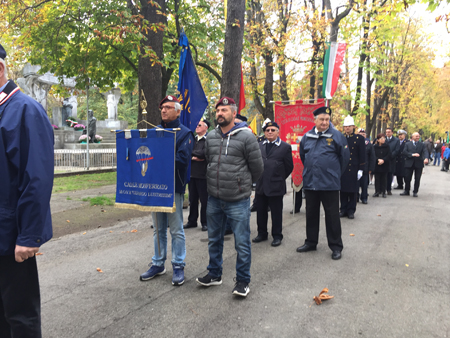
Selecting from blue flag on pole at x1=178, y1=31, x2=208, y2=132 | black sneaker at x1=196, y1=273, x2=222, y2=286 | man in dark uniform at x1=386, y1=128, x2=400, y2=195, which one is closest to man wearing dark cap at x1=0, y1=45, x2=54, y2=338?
black sneaker at x1=196, y1=273, x2=222, y2=286

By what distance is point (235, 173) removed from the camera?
362cm

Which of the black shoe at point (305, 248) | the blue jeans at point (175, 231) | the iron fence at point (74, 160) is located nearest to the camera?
the blue jeans at point (175, 231)

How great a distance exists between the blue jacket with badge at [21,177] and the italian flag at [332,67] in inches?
312

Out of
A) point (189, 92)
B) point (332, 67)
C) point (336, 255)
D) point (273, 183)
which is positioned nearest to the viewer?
point (336, 255)

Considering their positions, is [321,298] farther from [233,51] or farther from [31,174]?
[233,51]

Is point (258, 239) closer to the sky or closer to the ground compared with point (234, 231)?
closer to the ground

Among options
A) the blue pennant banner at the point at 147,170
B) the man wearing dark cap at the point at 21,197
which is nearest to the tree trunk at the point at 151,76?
the blue pennant banner at the point at 147,170

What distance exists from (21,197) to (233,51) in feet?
22.1

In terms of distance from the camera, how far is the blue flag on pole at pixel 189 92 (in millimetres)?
5789

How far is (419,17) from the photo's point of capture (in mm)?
24109

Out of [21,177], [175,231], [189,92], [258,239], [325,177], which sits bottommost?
[258,239]

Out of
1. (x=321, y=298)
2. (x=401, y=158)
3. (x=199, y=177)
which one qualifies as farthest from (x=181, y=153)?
(x=401, y=158)

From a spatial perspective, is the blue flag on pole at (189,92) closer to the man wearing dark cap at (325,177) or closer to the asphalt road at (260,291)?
the man wearing dark cap at (325,177)

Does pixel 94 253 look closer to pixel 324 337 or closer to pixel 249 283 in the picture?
pixel 249 283
